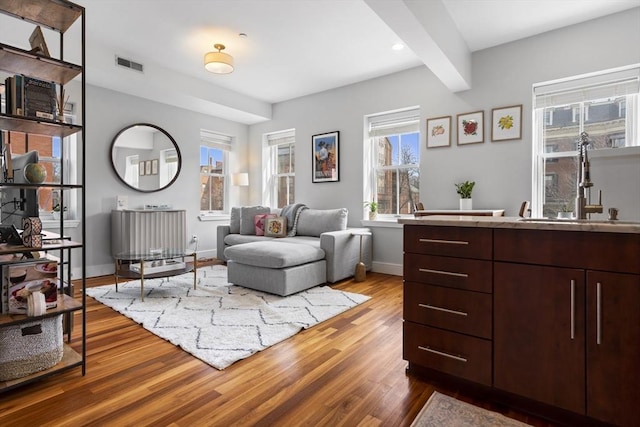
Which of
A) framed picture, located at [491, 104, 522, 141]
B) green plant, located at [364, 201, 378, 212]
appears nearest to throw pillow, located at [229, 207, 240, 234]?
green plant, located at [364, 201, 378, 212]

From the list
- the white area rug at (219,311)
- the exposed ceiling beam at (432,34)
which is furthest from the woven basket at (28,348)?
the exposed ceiling beam at (432,34)

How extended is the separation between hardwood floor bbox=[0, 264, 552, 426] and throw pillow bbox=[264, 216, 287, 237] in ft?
7.86

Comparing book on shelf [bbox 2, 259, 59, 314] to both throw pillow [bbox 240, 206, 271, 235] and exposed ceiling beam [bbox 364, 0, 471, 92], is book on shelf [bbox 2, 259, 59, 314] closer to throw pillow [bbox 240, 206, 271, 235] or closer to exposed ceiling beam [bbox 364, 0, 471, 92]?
exposed ceiling beam [bbox 364, 0, 471, 92]

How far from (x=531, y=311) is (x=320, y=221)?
10.8ft

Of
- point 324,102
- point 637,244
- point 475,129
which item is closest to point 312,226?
point 324,102

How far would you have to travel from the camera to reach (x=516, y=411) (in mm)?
1551

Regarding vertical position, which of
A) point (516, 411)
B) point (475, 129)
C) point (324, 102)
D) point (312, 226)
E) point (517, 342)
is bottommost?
point (516, 411)

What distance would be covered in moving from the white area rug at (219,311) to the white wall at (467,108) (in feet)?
5.83

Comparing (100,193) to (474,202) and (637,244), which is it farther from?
(637,244)

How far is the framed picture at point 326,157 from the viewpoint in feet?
16.7

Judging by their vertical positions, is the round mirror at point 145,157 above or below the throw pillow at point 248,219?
above

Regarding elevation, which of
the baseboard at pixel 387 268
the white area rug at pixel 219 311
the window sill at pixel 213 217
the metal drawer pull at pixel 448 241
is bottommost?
the white area rug at pixel 219 311

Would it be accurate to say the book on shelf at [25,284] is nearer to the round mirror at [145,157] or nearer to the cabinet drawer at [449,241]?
the cabinet drawer at [449,241]

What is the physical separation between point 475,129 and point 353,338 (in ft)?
9.23
